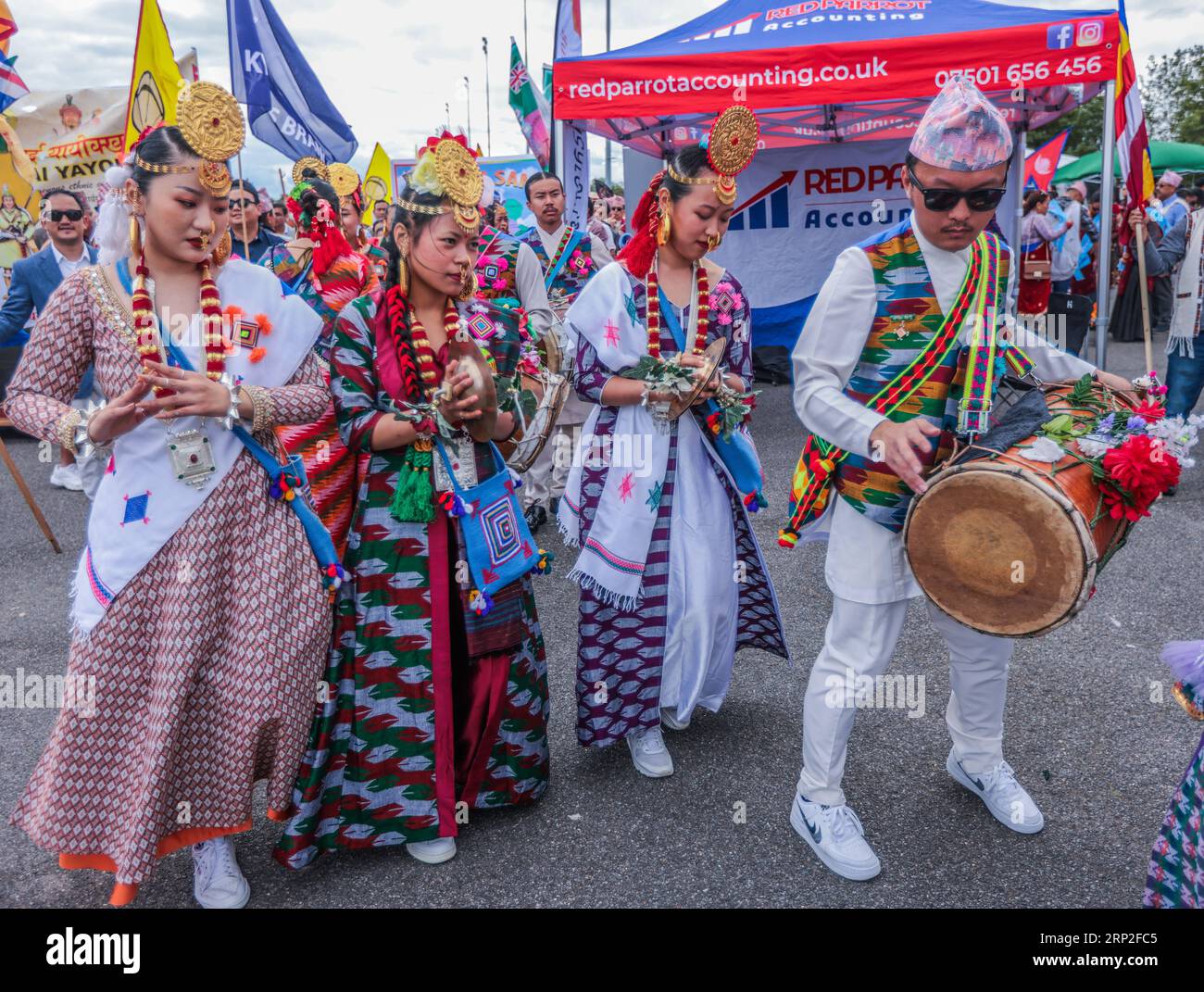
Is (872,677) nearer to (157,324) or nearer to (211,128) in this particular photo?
(157,324)

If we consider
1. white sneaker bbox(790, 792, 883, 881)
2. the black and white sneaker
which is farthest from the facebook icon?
white sneaker bbox(790, 792, 883, 881)

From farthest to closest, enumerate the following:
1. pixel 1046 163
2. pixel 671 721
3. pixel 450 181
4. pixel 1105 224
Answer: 1. pixel 1046 163
2. pixel 1105 224
3. pixel 671 721
4. pixel 450 181

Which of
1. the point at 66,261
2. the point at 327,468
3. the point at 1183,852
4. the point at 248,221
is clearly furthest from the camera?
the point at 66,261

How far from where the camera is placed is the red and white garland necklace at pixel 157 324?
236 centimetres

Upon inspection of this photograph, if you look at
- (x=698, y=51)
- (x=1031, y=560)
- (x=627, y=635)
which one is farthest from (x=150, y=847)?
(x=698, y=51)

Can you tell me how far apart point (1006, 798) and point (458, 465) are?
1.94 meters

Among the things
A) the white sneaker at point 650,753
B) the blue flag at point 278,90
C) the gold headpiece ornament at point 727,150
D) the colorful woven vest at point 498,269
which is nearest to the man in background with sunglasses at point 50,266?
the blue flag at point 278,90

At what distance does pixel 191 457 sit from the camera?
245 centimetres

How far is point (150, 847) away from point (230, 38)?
539cm

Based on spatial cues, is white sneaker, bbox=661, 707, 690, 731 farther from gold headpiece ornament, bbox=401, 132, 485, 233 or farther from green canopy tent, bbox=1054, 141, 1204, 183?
green canopy tent, bbox=1054, 141, 1204, 183

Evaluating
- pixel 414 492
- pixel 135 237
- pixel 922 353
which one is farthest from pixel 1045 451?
pixel 135 237

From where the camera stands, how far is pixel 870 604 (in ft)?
8.50

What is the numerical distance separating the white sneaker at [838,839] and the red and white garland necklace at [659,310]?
4.92 ft

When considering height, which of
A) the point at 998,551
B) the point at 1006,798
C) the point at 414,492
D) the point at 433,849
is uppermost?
the point at 414,492
